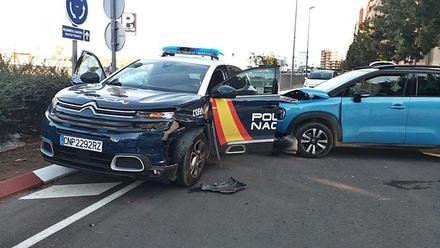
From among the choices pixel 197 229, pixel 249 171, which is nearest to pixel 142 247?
pixel 197 229

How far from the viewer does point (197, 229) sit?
14.7 feet

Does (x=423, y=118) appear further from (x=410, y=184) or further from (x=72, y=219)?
(x=72, y=219)

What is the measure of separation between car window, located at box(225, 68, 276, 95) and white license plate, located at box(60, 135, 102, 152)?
254cm

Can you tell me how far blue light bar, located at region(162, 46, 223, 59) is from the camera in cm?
849

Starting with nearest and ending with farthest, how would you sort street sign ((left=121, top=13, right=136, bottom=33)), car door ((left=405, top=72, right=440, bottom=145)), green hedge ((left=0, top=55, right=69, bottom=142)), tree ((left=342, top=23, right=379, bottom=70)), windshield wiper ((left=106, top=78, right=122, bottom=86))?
windshield wiper ((left=106, top=78, right=122, bottom=86))
green hedge ((left=0, top=55, right=69, bottom=142))
car door ((left=405, top=72, right=440, bottom=145))
street sign ((left=121, top=13, right=136, bottom=33))
tree ((left=342, top=23, right=379, bottom=70))

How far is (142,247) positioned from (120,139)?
144 cm

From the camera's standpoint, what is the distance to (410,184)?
655 centimetres

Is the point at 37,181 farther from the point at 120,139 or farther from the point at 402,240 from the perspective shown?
the point at 402,240

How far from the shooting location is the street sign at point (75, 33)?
858 centimetres

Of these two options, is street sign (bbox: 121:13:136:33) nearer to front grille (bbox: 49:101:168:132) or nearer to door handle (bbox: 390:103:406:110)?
door handle (bbox: 390:103:406:110)

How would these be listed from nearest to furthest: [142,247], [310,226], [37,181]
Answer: [142,247], [310,226], [37,181]

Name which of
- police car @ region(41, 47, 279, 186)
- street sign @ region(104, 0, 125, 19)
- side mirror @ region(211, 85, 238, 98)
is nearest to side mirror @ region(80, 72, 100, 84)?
police car @ region(41, 47, 279, 186)

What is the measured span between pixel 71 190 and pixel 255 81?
3.18 meters

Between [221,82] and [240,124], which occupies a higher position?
[221,82]
